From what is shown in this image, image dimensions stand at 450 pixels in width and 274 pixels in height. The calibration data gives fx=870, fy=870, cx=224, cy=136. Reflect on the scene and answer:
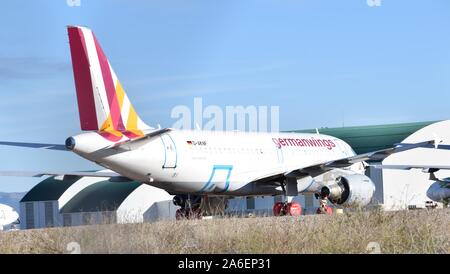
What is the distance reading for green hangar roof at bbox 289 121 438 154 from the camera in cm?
5597

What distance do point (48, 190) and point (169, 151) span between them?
29.7 m

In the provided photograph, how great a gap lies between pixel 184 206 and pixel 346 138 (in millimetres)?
24458

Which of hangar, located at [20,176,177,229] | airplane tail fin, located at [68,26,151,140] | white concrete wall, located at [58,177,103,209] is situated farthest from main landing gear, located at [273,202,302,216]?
white concrete wall, located at [58,177,103,209]

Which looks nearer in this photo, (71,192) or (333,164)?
(333,164)

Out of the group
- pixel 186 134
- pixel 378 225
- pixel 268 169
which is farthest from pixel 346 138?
pixel 378 225

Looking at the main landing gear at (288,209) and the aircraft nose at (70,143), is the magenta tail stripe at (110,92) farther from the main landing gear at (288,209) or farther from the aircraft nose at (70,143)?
the main landing gear at (288,209)

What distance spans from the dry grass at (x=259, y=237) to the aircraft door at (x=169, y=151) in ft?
38.8

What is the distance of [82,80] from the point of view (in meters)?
30.6

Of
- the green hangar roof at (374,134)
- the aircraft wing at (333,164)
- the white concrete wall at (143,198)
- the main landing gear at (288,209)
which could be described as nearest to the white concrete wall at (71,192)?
the white concrete wall at (143,198)

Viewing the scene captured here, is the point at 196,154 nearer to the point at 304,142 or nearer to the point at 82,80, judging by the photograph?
the point at 82,80

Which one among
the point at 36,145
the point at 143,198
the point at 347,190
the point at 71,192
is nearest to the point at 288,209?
the point at 347,190

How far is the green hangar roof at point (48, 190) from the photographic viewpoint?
59156 mm

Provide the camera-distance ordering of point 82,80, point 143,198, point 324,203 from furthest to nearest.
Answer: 1. point 143,198
2. point 324,203
3. point 82,80

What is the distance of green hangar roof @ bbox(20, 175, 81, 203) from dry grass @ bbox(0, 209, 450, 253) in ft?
127
